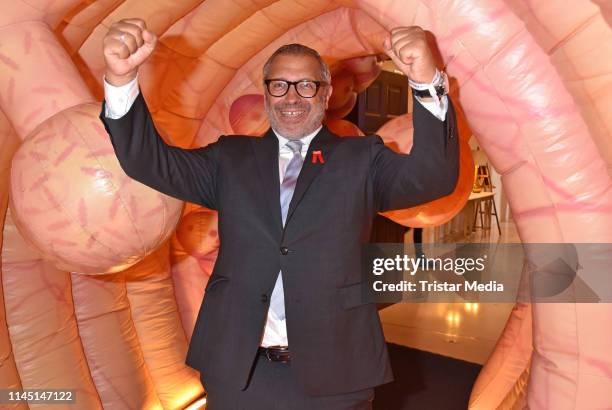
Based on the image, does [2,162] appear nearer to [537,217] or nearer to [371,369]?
[371,369]

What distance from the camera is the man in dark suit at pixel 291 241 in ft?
3.51

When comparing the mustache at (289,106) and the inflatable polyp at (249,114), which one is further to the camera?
the inflatable polyp at (249,114)

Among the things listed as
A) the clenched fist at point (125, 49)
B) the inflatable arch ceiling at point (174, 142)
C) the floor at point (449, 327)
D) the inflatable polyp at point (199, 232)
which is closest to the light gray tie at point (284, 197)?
the inflatable arch ceiling at point (174, 142)

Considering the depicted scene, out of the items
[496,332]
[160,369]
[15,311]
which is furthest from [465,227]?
[15,311]

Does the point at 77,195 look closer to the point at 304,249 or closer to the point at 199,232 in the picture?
the point at 304,249

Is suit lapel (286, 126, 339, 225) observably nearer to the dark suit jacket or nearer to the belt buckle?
the dark suit jacket

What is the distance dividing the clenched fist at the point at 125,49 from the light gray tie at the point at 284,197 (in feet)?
1.14

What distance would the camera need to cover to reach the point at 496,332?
3312 millimetres

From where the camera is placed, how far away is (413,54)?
93cm

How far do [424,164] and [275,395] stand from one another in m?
0.53

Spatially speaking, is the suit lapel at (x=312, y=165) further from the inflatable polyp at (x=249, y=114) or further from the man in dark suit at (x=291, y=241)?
the inflatable polyp at (x=249, y=114)

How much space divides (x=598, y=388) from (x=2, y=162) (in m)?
1.51

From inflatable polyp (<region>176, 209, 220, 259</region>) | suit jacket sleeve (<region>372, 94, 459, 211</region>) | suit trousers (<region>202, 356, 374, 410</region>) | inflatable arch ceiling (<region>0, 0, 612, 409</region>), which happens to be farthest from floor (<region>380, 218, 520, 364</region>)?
suit jacket sleeve (<region>372, 94, 459, 211</region>)

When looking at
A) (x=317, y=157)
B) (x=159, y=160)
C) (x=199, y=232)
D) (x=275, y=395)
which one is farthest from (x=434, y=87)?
(x=199, y=232)
